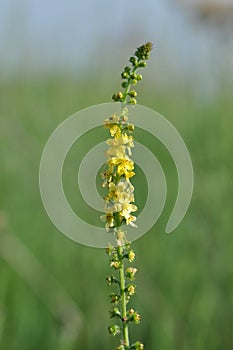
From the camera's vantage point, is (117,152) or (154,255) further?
(154,255)

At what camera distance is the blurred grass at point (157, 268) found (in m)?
3.25

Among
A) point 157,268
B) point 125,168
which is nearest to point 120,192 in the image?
point 125,168

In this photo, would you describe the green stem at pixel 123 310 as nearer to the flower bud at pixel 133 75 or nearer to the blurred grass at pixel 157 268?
the flower bud at pixel 133 75

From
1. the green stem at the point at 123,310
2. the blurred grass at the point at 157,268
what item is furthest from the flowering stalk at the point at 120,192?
the blurred grass at the point at 157,268

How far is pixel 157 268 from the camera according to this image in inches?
147

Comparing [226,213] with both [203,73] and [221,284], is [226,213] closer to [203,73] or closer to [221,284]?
[221,284]

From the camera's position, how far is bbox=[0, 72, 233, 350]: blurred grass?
3.25 meters

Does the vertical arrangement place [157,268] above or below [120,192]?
above

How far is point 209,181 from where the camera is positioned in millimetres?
3268

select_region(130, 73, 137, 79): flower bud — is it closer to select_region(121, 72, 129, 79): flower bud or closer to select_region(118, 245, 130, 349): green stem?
select_region(121, 72, 129, 79): flower bud

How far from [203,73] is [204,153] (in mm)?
828

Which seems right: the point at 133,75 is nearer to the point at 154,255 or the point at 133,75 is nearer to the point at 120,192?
the point at 120,192

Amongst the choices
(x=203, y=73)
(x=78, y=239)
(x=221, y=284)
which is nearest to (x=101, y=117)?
(x=203, y=73)

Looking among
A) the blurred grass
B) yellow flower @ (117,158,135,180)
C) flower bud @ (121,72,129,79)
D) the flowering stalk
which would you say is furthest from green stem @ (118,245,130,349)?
the blurred grass
